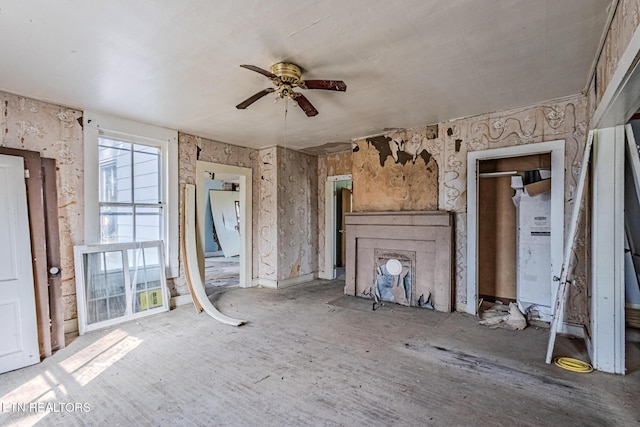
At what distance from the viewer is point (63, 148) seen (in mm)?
3432

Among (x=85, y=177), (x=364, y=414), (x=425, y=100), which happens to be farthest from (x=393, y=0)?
(x=85, y=177)

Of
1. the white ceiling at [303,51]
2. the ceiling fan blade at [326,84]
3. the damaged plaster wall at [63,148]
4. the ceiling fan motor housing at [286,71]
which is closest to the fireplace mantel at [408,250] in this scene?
the white ceiling at [303,51]

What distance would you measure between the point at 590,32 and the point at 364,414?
118 inches

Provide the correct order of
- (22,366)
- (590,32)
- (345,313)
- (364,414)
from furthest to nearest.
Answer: (345,313) → (22,366) → (590,32) → (364,414)

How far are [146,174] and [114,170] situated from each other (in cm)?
39

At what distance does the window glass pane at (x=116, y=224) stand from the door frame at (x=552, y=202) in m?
4.48

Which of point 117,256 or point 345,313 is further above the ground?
point 117,256

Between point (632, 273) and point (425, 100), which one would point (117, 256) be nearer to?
point (425, 100)

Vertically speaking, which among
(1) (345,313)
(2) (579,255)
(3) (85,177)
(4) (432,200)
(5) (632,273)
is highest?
(3) (85,177)

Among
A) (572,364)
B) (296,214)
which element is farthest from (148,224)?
(572,364)

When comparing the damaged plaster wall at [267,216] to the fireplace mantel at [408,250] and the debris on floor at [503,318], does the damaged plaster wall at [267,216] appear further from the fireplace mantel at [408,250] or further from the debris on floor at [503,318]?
the debris on floor at [503,318]

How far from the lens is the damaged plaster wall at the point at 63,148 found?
3139 mm

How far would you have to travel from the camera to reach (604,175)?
246 cm

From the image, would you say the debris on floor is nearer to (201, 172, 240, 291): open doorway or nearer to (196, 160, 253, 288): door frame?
(196, 160, 253, 288): door frame
